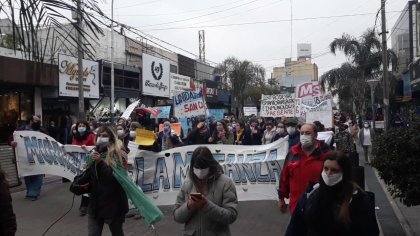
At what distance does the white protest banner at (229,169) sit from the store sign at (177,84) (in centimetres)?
2828

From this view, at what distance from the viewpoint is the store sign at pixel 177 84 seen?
37188mm

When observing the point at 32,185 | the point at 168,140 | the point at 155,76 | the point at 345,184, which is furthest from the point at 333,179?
the point at 155,76

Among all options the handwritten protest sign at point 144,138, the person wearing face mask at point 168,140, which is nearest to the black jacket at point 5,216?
the handwritten protest sign at point 144,138

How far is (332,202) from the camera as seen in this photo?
11.1 ft

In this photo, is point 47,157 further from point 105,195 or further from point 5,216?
point 5,216

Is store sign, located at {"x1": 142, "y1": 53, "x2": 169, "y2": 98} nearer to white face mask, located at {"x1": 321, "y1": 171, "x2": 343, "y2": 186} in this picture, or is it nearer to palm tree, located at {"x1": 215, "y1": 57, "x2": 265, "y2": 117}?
palm tree, located at {"x1": 215, "y1": 57, "x2": 265, "y2": 117}

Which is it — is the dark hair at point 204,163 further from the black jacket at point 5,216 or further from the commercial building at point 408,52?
the commercial building at point 408,52

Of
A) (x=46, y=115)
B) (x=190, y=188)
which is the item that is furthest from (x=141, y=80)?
(x=190, y=188)

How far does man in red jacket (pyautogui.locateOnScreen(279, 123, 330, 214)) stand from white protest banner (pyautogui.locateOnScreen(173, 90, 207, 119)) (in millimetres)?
9599

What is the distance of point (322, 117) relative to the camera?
13930 mm

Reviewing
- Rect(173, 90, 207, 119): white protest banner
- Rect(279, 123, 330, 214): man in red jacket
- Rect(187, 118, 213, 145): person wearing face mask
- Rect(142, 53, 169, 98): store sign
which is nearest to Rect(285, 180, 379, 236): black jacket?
Rect(279, 123, 330, 214): man in red jacket

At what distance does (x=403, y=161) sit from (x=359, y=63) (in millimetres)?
31329

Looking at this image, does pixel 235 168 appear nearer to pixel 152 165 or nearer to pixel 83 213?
pixel 152 165

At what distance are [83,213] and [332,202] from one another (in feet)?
20.2
